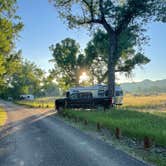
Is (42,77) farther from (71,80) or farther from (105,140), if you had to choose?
(105,140)

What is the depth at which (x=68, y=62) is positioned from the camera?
63.8m

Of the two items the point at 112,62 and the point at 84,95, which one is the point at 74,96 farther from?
the point at 112,62

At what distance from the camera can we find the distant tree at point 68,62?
63250mm

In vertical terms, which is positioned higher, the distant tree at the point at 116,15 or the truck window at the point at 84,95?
the distant tree at the point at 116,15

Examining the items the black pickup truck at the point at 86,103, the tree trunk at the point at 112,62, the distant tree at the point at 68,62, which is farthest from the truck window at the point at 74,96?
the distant tree at the point at 68,62

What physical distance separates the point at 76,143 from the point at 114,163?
147 inches

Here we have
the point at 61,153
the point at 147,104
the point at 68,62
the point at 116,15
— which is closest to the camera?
the point at 61,153

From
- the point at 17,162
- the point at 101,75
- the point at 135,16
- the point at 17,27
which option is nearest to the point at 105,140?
the point at 17,162

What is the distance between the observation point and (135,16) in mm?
28312

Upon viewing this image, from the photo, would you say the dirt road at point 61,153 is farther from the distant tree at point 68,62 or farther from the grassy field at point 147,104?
the distant tree at point 68,62

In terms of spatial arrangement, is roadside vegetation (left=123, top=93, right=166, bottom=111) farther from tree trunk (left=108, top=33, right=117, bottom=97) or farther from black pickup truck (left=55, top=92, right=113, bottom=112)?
black pickup truck (left=55, top=92, right=113, bottom=112)

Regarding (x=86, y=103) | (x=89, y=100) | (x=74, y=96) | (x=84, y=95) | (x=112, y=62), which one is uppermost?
(x=112, y=62)

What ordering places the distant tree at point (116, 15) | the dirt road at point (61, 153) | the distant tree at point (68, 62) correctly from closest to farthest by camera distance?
1. the dirt road at point (61, 153)
2. the distant tree at point (116, 15)
3. the distant tree at point (68, 62)

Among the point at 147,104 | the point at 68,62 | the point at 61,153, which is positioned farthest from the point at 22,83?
the point at 61,153
